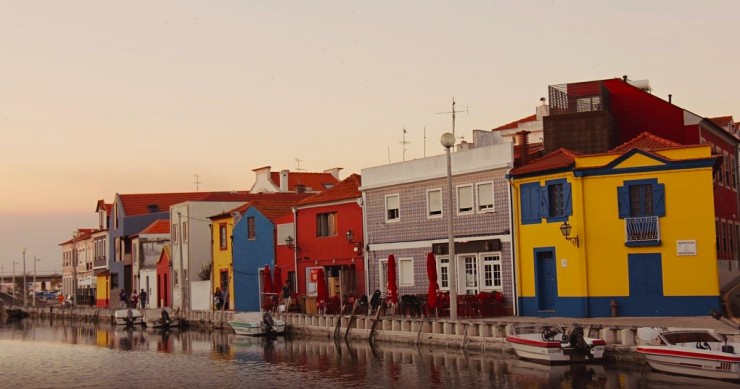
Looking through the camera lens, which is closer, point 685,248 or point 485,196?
point 685,248

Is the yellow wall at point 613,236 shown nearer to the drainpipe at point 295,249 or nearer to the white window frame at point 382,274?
the white window frame at point 382,274

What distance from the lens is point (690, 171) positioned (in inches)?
1471

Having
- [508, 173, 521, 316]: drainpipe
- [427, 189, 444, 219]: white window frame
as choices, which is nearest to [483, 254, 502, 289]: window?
[508, 173, 521, 316]: drainpipe

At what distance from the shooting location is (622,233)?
3872cm

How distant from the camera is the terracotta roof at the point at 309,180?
297 feet

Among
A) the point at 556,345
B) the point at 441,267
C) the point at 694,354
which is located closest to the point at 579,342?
the point at 556,345

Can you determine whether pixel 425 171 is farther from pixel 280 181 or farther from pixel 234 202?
pixel 280 181

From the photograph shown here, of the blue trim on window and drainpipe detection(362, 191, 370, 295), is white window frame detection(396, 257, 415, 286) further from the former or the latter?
the blue trim on window

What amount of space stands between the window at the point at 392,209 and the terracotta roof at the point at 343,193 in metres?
2.62

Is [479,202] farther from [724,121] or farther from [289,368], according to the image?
[724,121]

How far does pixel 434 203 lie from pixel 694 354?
67.7 ft

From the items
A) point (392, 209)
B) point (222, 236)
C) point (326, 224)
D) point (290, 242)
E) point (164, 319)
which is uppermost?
point (392, 209)

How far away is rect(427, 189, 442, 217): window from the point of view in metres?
46.5

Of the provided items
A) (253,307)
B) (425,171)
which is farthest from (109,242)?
(425,171)
